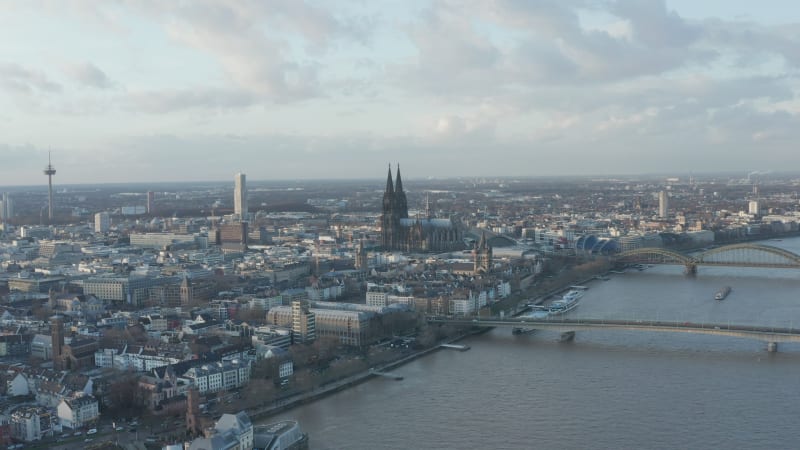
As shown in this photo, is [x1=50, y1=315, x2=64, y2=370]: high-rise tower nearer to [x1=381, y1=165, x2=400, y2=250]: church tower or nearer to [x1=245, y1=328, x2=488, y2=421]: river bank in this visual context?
[x1=245, y1=328, x2=488, y2=421]: river bank

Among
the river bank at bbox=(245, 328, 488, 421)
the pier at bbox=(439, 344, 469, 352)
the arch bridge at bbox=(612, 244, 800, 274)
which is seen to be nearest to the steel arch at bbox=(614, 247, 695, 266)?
the arch bridge at bbox=(612, 244, 800, 274)

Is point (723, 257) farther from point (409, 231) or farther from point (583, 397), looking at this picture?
point (583, 397)

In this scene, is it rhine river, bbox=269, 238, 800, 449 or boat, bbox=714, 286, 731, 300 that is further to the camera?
boat, bbox=714, 286, 731, 300

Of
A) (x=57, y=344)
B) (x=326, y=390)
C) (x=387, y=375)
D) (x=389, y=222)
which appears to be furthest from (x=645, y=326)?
(x=389, y=222)

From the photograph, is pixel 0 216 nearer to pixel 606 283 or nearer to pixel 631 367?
pixel 606 283

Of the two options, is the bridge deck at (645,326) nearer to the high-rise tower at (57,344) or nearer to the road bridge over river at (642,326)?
the road bridge over river at (642,326)

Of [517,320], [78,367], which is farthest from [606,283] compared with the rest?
[78,367]
